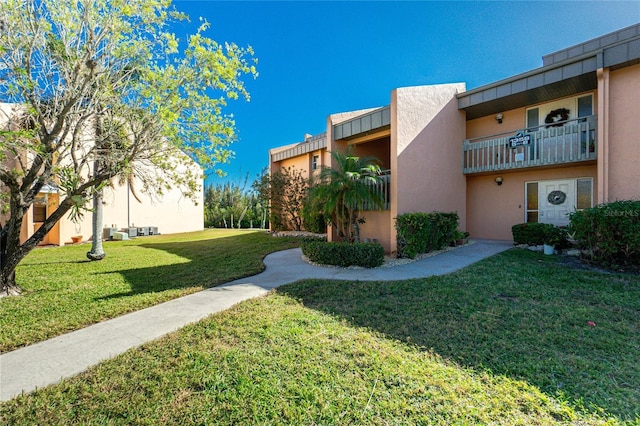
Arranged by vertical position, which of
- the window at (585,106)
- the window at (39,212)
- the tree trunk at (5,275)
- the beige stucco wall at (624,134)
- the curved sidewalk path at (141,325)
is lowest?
the curved sidewalk path at (141,325)

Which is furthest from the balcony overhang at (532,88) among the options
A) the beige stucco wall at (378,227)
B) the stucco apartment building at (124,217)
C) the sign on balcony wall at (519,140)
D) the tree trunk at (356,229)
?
the stucco apartment building at (124,217)

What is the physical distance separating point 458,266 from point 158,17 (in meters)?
8.97

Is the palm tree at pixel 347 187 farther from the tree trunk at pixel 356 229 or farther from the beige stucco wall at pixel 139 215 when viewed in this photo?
the beige stucco wall at pixel 139 215

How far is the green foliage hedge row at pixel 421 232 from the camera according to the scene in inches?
340

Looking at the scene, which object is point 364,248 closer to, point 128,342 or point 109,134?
point 128,342

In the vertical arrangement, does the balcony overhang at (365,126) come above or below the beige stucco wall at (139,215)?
above

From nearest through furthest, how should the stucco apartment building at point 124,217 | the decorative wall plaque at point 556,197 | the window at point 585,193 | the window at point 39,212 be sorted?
the window at point 585,193 → the decorative wall plaque at point 556,197 → the stucco apartment building at point 124,217 → the window at point 39,212

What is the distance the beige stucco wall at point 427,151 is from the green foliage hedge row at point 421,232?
1.78 ft

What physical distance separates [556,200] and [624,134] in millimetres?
3082

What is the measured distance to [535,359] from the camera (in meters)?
3.12

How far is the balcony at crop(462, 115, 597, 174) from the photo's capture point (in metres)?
9.05

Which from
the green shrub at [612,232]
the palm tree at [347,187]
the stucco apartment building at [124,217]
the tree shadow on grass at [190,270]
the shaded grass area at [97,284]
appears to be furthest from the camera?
the stucco apartment building at [124,217]

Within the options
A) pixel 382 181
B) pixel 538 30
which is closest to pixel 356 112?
pixel 382 181

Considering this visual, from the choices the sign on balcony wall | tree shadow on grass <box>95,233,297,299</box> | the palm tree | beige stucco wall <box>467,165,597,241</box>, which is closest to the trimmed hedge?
the palm tree
